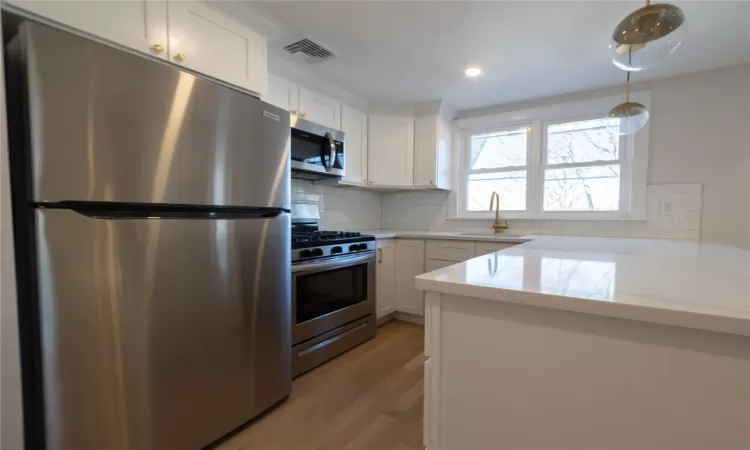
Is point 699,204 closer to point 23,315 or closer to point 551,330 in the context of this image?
point 551,330

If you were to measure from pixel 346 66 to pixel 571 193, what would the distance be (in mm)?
2398

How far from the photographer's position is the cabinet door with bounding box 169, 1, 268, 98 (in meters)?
1.56

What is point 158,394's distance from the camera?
126 centimetres

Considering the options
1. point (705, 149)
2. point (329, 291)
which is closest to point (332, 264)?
point (329, 291)

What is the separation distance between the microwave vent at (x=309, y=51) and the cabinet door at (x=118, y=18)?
2.69 feet

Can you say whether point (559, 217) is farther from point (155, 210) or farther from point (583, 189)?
point (155, 210)

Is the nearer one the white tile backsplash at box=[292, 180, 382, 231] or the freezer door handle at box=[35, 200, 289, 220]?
the freezer door handle at box=[35, 200, 289, 220]

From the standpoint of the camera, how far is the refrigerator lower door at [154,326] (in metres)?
1.06

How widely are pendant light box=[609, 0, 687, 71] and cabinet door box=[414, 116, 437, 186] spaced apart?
1.96 meters

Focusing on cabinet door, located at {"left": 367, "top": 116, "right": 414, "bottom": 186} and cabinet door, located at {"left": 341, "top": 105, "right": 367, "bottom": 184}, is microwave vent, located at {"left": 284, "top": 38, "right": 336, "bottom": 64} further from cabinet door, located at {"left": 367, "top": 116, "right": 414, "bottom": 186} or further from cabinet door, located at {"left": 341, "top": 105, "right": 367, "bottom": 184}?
cabinet door, located at {"left": 367, "top": 116, "right": 414, "bottom": 186}

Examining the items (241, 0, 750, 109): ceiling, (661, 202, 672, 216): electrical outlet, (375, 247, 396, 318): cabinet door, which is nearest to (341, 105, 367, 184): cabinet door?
(241, 0, 750, 109): ceiling

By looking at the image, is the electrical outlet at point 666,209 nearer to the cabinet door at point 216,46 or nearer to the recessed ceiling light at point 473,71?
the recessed ceiling light at point 473,71

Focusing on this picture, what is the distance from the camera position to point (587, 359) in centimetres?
70

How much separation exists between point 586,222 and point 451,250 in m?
1.28
